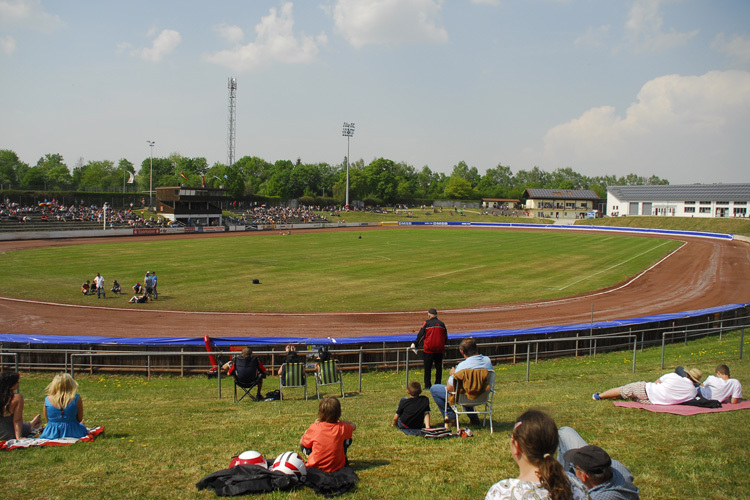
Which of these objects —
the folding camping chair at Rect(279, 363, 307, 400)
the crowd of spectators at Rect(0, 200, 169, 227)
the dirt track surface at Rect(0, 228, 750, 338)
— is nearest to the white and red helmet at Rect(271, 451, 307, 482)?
the folding camping chair at Rect(279, 363, 307, 400)

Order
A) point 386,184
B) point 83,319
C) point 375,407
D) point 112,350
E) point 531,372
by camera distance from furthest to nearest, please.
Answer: point 386,184, point 83,319, point 112,350, point 531,372, point 375,407

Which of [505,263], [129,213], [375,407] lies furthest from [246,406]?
[129,213]

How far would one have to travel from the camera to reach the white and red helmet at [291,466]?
662cm

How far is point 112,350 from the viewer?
17.9m

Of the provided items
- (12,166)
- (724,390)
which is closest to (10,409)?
(724,390)

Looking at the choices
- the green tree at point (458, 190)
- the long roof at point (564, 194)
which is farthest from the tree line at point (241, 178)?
the long roof at point (564, 194)

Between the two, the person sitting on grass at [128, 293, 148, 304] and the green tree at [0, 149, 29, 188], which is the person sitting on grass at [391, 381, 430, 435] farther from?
the green tree at [0, 149, 29, 188]

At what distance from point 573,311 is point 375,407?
21.5 meters

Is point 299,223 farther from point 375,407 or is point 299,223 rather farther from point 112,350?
point 375,407

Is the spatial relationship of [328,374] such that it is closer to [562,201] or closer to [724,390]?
[724,390]

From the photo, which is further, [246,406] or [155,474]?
[246,406]

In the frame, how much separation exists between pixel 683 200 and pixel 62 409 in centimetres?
13273

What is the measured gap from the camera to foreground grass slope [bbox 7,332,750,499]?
6516 millimetres

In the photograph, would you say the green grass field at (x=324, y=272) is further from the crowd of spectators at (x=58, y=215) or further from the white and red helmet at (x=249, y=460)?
the white and red helmet at (x=249, y=460)
